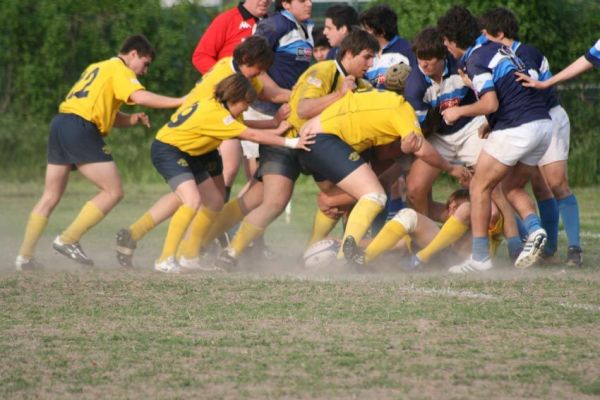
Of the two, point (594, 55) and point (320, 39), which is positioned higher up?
point (594, 55)

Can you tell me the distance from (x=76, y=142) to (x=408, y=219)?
2.34 meters

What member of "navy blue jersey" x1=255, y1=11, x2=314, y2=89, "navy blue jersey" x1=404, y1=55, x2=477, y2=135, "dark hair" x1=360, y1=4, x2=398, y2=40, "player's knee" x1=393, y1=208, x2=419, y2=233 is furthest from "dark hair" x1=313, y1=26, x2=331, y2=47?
"player's knee" x1=393, y1=208, x2=419, y2=233

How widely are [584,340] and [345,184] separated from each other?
290 cm

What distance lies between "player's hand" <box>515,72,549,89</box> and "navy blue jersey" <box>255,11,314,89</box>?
6.92ft

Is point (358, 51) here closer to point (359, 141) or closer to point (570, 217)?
point (359, 141)

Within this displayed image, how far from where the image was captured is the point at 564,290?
25.1 feet

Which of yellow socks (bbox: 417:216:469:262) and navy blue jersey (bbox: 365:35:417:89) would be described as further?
navy blue jersey (bbox: 365:35:417:89)

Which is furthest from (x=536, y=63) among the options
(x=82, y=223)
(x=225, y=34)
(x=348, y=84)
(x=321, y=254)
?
(x=82, y=223)

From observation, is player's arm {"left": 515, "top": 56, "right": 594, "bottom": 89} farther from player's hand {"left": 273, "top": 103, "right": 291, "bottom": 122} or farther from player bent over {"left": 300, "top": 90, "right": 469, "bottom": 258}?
player's hand {"left": 273, "top": 103, "right": 291, "bottom": 122}

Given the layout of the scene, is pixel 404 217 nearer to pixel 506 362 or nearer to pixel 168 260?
pixel 168 260

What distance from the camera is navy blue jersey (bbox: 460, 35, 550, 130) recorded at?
8.44 metres

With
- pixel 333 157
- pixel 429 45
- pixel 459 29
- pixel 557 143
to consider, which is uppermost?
pixel 459 29

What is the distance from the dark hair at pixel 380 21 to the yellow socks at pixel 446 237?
5.64ft

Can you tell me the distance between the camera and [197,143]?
873 centimetres
